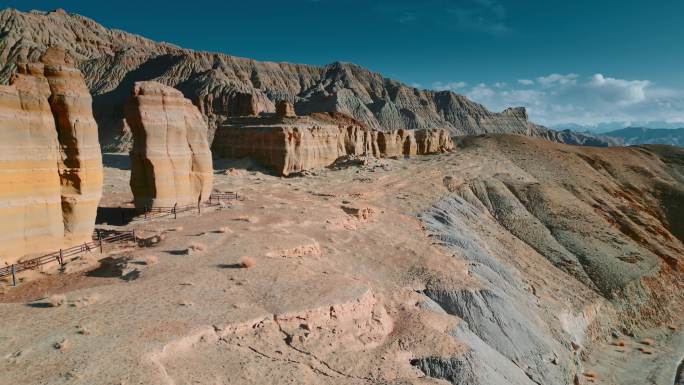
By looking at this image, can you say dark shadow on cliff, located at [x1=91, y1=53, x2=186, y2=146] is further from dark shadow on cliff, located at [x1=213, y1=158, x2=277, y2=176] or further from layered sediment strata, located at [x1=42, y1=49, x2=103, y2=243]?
layered sediment strata, located at [x1=42, y1=49, x2=103, y2=243]

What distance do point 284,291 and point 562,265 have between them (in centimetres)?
2426

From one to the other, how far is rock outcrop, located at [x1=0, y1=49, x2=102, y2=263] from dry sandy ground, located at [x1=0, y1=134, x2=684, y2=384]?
235cm

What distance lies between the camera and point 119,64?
341ft

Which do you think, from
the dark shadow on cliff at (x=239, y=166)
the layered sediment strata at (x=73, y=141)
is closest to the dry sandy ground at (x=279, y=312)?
the layered sediment strata at (x=73, y=141)

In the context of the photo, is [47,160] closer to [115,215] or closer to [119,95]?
[115,215]

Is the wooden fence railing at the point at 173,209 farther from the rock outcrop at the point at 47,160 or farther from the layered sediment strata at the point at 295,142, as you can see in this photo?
the layered sediment strata at the point at 295,142

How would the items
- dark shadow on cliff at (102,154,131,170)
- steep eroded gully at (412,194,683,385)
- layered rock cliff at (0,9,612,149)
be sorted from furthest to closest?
1. layered rock cliff at (0,9,612,149)
2. dark shadow on cliff at (102,154,131,170)
3. steep eroded gully at (412,194,683,385)

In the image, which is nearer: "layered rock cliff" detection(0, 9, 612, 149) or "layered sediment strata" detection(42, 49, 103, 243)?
"layered sediment strata" detection(42, 49, 103, 243)

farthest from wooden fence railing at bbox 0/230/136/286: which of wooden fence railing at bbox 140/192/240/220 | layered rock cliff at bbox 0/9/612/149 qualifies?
layered rock cliff at bbox 0/9/612/149

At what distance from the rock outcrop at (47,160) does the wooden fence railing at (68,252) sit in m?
0.43

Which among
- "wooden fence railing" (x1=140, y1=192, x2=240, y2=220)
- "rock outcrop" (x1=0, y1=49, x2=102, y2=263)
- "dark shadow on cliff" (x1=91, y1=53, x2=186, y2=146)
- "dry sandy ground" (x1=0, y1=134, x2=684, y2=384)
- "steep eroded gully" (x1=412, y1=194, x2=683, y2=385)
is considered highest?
"dark shadow on cliff" (x1=91, y1=53, x2=186, y2=146)

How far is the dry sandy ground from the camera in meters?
9.54

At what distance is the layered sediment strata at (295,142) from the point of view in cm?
4294

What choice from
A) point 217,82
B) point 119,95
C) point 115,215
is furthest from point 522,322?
point 119,95
